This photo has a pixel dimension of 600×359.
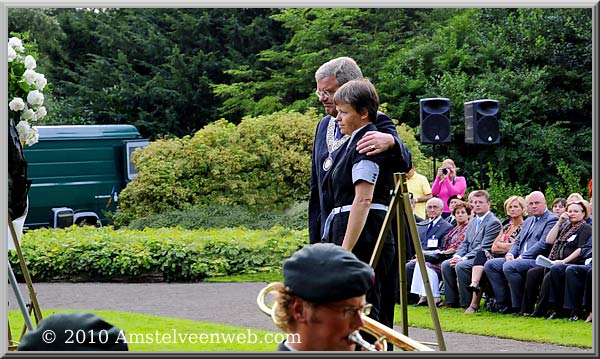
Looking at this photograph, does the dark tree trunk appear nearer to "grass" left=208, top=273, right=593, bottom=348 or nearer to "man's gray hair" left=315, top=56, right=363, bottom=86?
"man's gray hair" left=315, top=56, right=363, bottom=86

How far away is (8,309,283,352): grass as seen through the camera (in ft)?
22.0

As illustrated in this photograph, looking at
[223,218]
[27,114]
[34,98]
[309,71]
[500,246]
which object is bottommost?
[223,218]

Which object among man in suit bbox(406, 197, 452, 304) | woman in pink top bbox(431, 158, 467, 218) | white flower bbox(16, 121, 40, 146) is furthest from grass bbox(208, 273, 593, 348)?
white flower bbox(16, 121, 40, 146)

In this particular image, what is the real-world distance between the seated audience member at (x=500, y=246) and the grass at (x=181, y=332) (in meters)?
3.20

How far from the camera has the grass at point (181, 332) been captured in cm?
671

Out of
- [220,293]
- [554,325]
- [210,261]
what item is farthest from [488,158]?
[554,325]

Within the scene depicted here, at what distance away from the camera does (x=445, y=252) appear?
42.3 ft

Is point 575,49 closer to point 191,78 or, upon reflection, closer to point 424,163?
point 424,163

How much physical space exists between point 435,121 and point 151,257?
4668 millimetres

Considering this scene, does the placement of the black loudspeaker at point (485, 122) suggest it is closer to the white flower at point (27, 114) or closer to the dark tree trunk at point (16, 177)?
the white flower at point (27, 114)

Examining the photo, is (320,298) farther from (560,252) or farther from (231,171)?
(231,171)

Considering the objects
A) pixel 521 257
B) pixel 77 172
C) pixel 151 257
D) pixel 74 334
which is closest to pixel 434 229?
pixel 521 257

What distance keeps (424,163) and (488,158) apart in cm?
328

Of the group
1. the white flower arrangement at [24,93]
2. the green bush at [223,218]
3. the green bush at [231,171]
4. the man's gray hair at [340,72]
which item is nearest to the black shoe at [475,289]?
the white flower arrangement at [24,93]
